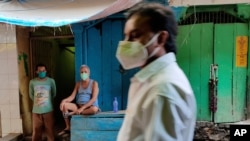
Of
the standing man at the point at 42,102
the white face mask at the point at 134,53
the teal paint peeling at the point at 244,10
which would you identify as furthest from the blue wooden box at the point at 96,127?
the white face mask at the point at 134,53

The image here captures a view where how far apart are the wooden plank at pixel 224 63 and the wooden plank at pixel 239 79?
0.06 m

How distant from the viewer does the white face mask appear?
3.45 feet

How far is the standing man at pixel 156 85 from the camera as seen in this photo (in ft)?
2.96

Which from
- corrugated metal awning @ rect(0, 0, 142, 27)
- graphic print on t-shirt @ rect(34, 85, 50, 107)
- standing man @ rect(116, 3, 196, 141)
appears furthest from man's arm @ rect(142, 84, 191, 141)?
graphic print on t-shirt @ rect(34, 85, 50, 107)

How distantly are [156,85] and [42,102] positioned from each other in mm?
3855

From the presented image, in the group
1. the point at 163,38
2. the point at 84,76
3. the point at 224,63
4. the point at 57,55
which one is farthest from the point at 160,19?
the point at 57,55

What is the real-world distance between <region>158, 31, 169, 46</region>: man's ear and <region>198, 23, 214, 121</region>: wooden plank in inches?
133

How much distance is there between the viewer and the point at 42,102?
4.49 m

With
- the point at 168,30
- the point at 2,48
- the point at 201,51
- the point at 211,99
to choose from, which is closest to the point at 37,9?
the point at 2,48

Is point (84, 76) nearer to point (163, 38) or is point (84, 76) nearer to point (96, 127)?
point (96, 127)

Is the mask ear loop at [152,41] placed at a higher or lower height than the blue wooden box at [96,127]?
higher

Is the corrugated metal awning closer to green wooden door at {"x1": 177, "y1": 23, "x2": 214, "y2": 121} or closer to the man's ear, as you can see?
green wooden door at {"x1": 177, "y1": 23, "x2": 214, "y2": 121}

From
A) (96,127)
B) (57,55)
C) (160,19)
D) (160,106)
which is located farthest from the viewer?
(57,55)

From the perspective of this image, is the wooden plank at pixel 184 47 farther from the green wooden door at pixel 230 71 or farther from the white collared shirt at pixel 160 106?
the white collared shirt at pixel 160 106
